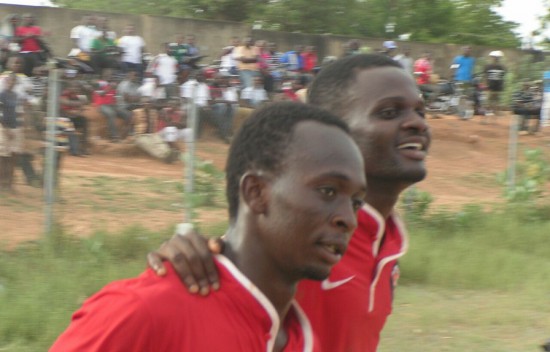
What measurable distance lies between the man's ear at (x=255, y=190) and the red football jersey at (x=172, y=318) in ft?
0.47

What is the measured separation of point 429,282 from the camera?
8.35 meters

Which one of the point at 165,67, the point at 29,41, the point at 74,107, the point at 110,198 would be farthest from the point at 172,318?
the point at 165,67

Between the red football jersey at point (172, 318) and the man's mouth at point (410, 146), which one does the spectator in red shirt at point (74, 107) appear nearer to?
the man's mouth at point (410, 146)

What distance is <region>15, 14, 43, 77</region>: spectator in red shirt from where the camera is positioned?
14959 millimetres

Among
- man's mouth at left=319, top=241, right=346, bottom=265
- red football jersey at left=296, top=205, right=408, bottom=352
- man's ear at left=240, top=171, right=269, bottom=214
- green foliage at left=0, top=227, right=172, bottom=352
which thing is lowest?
green foliage at left=0, top=227, right=172, bottom=352

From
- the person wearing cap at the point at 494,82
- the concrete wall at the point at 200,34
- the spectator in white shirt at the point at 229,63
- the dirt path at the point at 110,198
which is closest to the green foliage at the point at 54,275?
the dirt path at the point at 110,198

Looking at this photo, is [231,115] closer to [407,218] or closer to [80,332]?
[407,218]

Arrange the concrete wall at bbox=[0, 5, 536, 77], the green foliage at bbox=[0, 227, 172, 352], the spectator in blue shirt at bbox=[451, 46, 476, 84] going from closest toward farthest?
the green foliage at bbox=[0, 227, 172, 352] < the concrete wall at bbox=[0, 5, 536, 77] < the spectator in blue shirt at bbox=[451, 46, 476, 84]

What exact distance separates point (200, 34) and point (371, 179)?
2087 cm

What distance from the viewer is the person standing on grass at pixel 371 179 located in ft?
8.72

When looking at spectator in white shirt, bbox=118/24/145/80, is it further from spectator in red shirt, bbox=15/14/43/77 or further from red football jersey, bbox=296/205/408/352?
red football jersey, bbox=296/205/408/352

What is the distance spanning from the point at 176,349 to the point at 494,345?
504 cm

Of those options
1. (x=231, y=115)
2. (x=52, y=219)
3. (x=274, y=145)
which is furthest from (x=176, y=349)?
(x=231, y=115)

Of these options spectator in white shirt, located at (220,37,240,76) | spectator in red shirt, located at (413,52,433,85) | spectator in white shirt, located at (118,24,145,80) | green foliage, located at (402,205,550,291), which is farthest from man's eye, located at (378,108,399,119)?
spectator in red shirt, located at (413,52,433,85)
